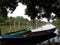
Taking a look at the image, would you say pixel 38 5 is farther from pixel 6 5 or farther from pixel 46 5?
pixel 6 5

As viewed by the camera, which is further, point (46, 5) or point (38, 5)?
point (38, 5)

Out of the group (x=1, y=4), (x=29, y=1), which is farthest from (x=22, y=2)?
(x=1, y=4)

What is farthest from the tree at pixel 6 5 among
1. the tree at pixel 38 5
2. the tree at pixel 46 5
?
the tree at pixel 46 5

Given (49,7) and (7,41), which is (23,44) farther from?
(49,7)

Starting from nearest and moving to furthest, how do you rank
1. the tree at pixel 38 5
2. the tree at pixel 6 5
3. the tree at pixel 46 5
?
1. the tree at pixel 6 5
2. the tree at pixel 38 5
3. the tree at pixel 46 5

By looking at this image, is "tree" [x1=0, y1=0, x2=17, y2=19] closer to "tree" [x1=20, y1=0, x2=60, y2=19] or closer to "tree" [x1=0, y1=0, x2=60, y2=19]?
"tree" [x1=0, y1=0, x2=60, y2=19]

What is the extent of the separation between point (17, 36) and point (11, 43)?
1.23 m

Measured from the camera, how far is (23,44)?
14320mm

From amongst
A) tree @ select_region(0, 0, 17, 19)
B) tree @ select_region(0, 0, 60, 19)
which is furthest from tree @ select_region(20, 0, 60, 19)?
tree @ select_region(0, 0, 17, 19)

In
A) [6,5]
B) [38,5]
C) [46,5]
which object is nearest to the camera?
[6,5]

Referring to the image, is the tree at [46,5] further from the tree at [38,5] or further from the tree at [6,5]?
the tree at [6,5]

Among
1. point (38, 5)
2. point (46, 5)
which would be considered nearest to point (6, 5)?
point (38, 5)

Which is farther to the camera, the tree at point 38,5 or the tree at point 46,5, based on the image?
the tree at point 46,5

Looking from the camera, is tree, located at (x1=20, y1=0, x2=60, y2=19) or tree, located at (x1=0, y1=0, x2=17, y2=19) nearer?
tree, located at (x1=0, y1=0, x2=17, y2=19)
